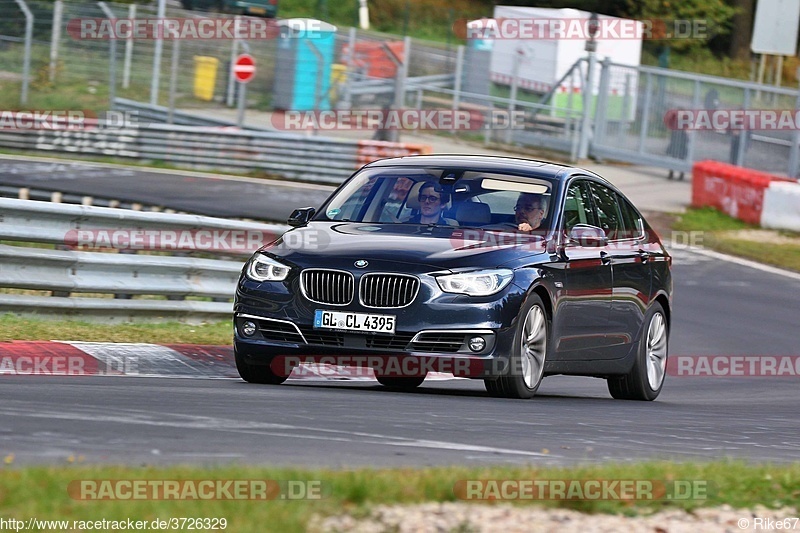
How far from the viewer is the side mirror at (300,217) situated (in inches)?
419

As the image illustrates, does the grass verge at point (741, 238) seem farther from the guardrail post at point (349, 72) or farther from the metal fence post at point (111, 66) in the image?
the metal fence post at point (111, 66)

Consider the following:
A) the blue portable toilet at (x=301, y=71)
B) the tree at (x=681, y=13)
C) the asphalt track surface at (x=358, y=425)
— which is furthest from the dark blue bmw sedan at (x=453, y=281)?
the tree at (x=681, y=13)

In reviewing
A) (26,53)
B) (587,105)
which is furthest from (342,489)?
(587,105)

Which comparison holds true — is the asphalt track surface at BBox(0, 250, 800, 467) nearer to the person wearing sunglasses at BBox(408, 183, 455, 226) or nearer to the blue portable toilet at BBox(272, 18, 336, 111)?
the person wearing sunglasses at BBox(408, 183, 455, 226)

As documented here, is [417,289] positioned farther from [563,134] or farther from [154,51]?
[563,134]

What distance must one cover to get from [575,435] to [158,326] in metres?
5.60

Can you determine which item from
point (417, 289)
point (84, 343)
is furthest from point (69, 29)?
point (417, 289)

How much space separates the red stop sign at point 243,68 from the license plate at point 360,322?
77.5 ft

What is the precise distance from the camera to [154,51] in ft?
107

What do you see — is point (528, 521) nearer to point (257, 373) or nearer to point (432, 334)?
point (432, 334)

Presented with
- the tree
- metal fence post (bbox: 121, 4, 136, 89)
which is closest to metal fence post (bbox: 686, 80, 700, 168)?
metal fence post (bbox: 121, 4, 136, 89)

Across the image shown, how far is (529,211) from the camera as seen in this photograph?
34.5ft

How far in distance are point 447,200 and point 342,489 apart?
16.9 feet

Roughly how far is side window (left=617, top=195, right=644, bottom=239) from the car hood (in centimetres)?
180
